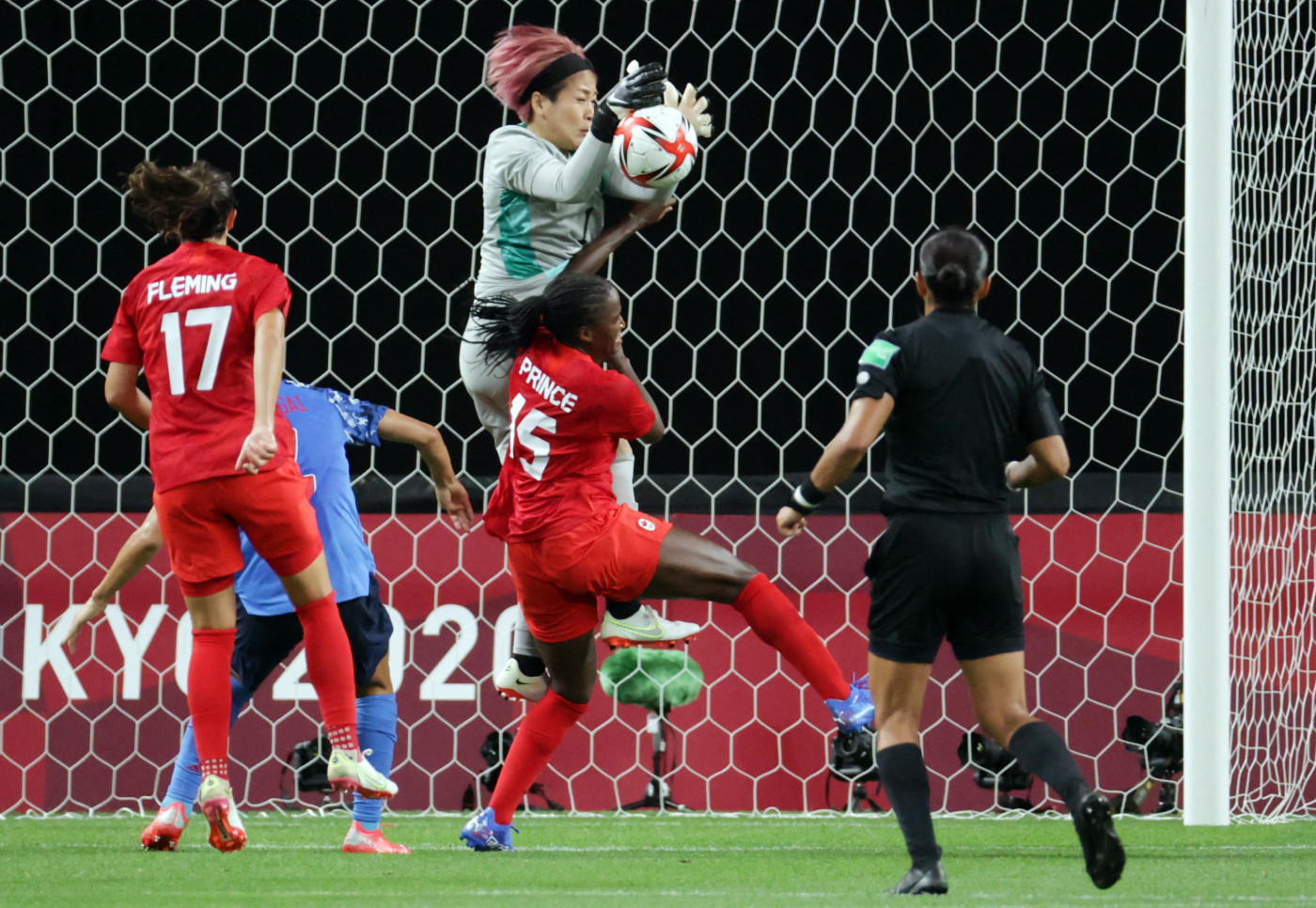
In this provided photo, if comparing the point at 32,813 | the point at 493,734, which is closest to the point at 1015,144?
the point at 493,734

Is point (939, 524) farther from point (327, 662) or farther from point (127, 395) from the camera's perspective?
point (127, 395)

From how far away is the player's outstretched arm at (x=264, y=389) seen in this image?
132 inches

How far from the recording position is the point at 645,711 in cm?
500

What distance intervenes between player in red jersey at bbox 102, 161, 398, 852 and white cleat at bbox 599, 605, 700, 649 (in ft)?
2.89

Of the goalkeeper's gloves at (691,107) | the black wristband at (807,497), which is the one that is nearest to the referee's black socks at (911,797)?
the black wristband at (807,497)

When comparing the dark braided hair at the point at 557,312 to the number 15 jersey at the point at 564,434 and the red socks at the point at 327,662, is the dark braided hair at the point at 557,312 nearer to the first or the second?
the number 15 jersey at the point at 564,434

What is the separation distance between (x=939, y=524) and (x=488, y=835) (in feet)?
4.79

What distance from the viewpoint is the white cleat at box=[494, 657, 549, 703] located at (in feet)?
14.1

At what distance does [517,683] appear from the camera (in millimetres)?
4285

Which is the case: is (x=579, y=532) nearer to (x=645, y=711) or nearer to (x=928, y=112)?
(x=645, y=711)

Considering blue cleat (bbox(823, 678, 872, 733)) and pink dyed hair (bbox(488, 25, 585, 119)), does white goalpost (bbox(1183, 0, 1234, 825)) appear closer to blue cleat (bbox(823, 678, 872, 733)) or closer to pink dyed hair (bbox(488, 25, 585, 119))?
blue cleat (bbox(823, 678, 872, 733))

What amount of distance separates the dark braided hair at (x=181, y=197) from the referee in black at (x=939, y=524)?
1482 mm

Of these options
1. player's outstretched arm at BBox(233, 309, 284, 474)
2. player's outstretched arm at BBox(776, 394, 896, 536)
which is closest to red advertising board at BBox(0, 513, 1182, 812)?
player's outstretched arm at BBox(233, 309, 284, 474)

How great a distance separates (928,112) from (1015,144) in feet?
1.19
